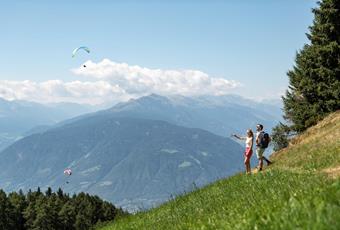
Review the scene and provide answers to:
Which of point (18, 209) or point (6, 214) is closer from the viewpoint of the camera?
point (6, 214)

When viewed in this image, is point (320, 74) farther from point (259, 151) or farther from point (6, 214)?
point (6, 214)

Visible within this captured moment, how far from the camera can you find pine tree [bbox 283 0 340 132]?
1586 inches

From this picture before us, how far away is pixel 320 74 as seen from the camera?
42.6 m

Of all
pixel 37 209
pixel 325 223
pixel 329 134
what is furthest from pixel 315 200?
pixel 37 209

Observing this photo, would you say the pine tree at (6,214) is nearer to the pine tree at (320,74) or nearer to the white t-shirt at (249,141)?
the pine tree at (320,74)

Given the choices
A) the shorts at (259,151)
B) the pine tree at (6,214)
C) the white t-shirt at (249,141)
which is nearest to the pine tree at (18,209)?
the pine tree at (6,214)

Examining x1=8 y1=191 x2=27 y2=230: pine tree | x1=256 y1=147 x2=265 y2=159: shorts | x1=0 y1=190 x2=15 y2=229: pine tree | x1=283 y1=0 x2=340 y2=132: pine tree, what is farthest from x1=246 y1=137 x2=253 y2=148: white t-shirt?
x1=8 y1=191 x2=27 y2=230: pine tree

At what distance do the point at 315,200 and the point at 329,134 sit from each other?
93.2 ft

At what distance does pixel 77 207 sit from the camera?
443 feet

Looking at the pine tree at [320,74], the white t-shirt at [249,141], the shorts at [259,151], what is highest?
the pine tree at [320,74]

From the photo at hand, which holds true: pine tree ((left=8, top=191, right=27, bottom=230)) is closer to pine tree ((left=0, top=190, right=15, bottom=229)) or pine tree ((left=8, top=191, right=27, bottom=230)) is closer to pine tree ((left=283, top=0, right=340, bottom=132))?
pine tree ((left=0, top=190, right=15, bottom=229))

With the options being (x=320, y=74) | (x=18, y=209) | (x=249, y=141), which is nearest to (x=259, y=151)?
(x=249, y=141)

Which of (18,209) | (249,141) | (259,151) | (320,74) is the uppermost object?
(18,209)

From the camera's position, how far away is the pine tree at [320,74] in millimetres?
40281
